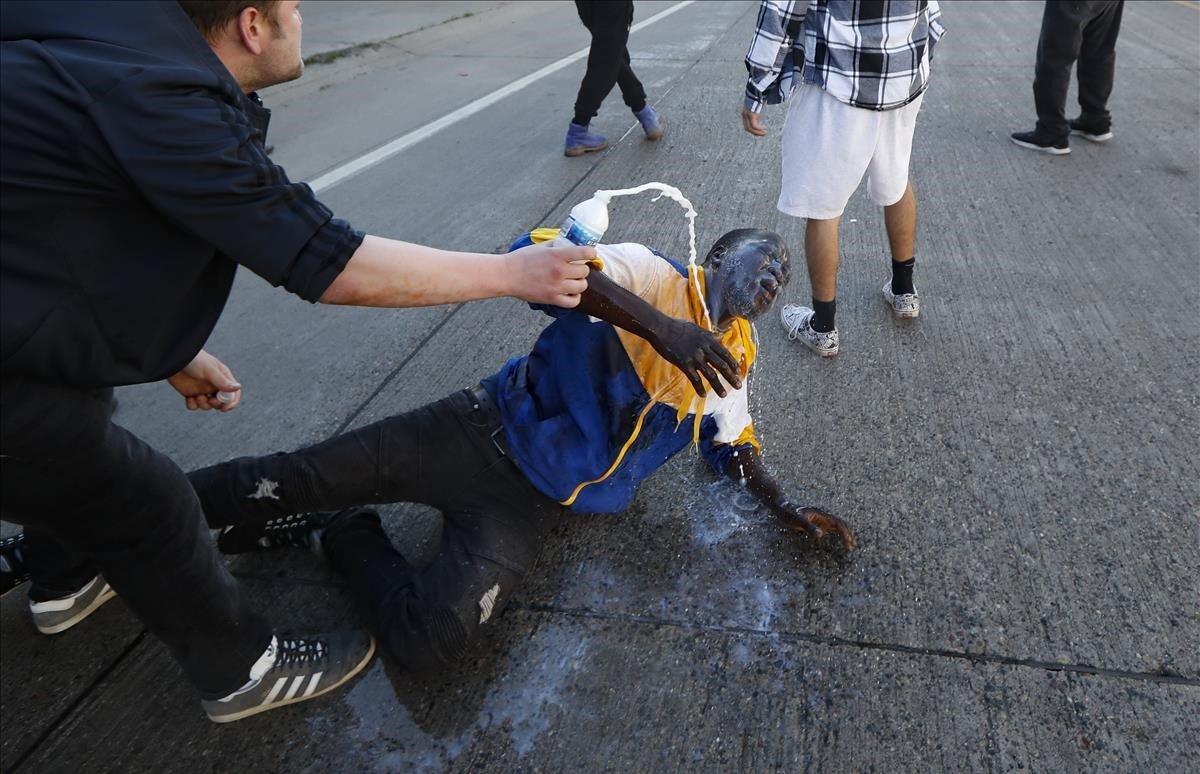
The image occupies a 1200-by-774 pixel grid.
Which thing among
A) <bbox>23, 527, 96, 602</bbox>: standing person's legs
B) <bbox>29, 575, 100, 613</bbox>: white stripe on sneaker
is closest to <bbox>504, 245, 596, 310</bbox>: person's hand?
<bbox>23, 527, 96, 602</bbox>: standing person's legs

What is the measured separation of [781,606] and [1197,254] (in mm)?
3139

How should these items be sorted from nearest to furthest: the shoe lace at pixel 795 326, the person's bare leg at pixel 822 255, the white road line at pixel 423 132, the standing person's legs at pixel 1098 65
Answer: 1. the person's bare leg at pixel 822 255
2. the shoe lace at pixel 795 326
3. the standing person's legs at pixel 1098 65
4. the white road line at pixel 423 132

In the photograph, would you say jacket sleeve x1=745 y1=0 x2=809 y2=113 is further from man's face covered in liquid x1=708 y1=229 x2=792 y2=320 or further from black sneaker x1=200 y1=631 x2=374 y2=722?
black sneaker x1=200 y1=631 x2=374 y2=722

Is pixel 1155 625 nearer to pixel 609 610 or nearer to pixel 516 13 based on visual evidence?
pixel 609 610

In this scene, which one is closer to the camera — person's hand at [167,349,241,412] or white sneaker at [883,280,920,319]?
person's hand at [167,349,241,412]

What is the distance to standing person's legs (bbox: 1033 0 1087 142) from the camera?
5070 mm

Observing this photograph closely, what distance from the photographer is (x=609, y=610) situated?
2.36m

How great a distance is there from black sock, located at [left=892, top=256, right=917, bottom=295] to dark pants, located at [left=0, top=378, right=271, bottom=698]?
8.97ft

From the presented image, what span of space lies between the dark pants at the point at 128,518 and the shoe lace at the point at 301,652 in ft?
0.19

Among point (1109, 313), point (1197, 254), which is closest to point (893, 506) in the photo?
point (1109, 313)

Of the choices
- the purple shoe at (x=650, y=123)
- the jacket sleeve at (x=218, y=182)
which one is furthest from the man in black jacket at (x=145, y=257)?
the purple shoe at (x=650, y=123)

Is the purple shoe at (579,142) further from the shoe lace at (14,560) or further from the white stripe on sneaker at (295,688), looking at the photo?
the white stripe on sneaker at (295,688)

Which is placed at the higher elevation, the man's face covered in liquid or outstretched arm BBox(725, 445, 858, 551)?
the man's face covered in liquid

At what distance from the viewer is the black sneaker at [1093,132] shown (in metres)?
5.54
